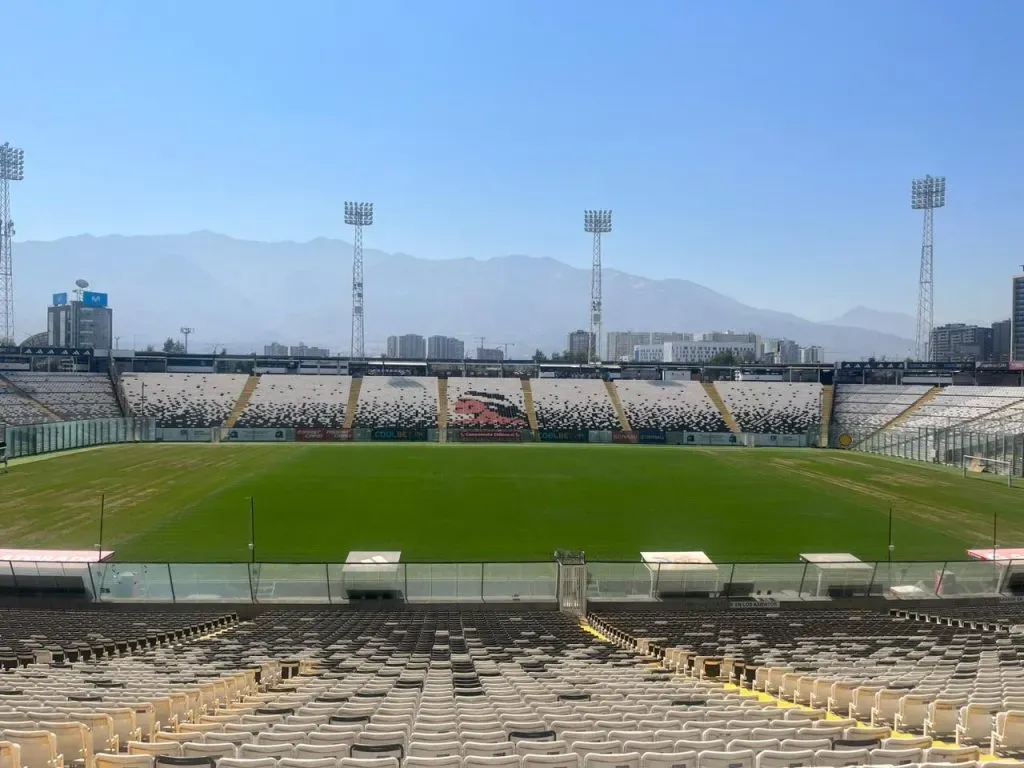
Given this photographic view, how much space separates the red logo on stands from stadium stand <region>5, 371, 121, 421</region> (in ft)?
115

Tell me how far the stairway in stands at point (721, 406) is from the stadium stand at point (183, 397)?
53600mm

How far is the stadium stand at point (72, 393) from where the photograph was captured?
3024 inches

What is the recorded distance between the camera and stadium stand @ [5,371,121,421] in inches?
3024

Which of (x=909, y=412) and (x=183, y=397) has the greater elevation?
(x=183, y=397)

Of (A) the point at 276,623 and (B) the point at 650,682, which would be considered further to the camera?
(A) the point at 276,623

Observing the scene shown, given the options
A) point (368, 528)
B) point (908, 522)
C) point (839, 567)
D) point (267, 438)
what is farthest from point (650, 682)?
point (267, 438)

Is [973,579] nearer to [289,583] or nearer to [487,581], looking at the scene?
[487,581]

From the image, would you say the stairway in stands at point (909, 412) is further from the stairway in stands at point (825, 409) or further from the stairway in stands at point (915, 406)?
the stairway in stands at point (825, 409)

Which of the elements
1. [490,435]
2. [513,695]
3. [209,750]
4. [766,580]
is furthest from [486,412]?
[209,750]

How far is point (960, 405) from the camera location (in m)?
79.6

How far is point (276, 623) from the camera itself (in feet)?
66.3

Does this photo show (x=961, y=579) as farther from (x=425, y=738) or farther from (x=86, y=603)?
(x=86, y=603)

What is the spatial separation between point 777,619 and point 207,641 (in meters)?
14.2

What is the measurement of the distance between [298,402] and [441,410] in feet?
50.5
